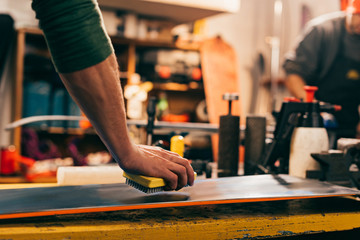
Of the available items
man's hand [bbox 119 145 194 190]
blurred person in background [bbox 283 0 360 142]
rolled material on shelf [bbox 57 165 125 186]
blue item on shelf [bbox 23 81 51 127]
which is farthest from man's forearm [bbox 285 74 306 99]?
blue item on shelf [bbox 23 81 51 127]

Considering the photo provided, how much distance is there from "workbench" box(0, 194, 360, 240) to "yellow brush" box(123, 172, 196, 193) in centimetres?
4

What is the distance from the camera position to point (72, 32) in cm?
57

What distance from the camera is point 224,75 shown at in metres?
4.05

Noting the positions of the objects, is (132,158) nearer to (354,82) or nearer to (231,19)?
(354,82)

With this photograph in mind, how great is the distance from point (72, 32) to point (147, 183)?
277 mm

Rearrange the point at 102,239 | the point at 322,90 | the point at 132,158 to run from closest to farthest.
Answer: the point at 102,239, the point at 132,158, the point at 322,90

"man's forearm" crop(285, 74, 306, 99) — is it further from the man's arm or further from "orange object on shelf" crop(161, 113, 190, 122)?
the man's arm

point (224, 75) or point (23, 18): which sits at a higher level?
point (23, 18)

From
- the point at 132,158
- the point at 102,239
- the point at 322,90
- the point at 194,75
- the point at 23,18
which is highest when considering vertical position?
the point at 23,18

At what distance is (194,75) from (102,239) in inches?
137

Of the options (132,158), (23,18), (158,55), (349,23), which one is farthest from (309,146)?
(23,18)

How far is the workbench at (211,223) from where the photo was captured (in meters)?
0.54

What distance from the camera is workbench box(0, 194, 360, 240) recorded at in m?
0.54

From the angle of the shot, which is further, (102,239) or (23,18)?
(23,18)
